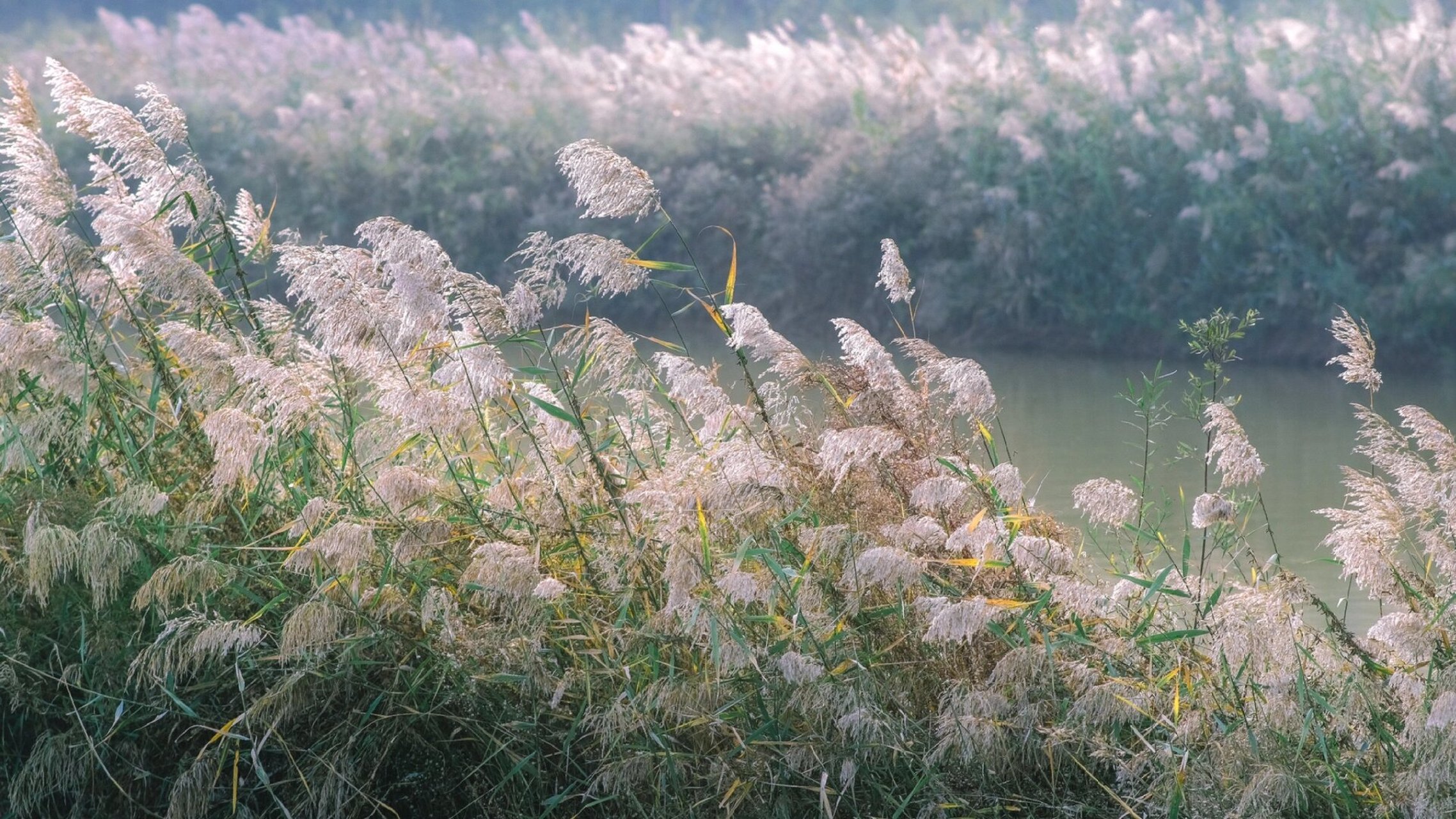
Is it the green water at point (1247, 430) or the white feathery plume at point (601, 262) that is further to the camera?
the green water at point (1247, 430)

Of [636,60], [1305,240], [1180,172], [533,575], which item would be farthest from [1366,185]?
[533,575]

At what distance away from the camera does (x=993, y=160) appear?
909cm

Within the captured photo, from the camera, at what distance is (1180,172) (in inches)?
335

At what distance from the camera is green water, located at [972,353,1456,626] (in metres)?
4.26

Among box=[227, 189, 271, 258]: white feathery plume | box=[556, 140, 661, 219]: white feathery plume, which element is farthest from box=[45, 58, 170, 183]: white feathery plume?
box=[556, 140, 661, 219]: white feathery plume

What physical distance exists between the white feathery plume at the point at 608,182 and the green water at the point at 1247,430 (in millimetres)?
1090

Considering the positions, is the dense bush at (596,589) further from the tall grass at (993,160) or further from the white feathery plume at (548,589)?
the tall grass at (993,160)

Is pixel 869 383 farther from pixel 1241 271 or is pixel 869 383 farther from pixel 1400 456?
pixel 1241 271

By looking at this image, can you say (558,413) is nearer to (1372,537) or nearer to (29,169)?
(29,169)

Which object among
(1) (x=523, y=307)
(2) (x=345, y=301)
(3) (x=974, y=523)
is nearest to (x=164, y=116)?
(2) (x=345, y=301)

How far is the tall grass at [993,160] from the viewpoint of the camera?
802cm

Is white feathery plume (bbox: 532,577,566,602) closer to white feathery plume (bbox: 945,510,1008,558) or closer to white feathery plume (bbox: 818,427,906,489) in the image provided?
white feathery plume (bbox: 818,427,906,489)

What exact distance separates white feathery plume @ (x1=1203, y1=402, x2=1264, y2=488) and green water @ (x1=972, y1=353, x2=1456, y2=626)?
86 cm

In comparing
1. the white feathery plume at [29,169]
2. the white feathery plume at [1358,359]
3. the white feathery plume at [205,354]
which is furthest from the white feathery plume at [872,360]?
the white feathery plume at [29,169]
